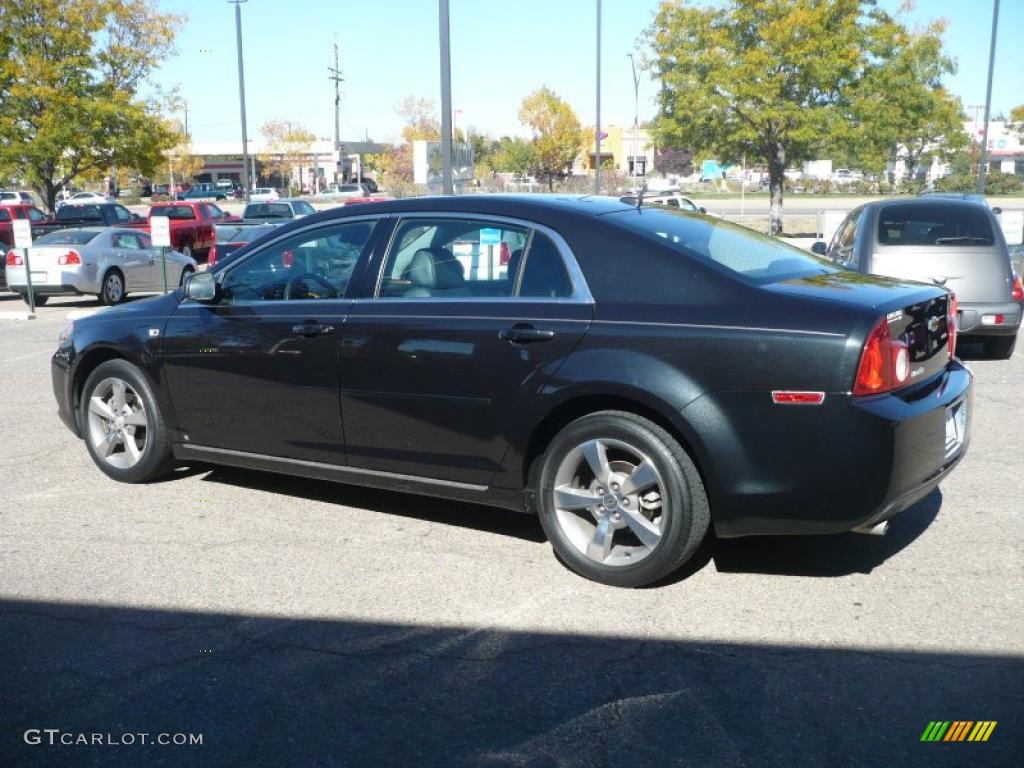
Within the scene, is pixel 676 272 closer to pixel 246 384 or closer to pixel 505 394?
pixel 505 394

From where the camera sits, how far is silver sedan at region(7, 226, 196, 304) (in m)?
18.3

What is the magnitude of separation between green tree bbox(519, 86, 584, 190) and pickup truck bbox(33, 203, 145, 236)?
1310 inches

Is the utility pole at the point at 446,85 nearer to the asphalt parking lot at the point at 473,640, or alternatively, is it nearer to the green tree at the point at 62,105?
the asphalt parking lot at the point at 473,640

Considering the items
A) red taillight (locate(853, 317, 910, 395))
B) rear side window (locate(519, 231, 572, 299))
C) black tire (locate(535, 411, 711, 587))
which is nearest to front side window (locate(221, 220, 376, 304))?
rear side window (locate(519, 231, 572, 299))

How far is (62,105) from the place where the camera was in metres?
30.4

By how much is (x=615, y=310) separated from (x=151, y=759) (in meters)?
2.53

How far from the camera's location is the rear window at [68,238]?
18.7m

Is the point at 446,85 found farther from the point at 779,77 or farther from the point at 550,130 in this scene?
the point at 550,130

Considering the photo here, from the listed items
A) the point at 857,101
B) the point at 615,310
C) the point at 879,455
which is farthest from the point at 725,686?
the point at 857,101

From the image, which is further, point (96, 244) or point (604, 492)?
point (96, 244)

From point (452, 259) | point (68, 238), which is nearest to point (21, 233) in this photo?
point (68, 238)

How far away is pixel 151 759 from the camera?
11.0 ft

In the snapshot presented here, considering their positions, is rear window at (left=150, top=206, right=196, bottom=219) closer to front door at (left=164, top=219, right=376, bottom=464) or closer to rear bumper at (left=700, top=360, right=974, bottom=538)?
front door at (left=164, top=219, right=376, bottom=464)

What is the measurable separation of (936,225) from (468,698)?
8930 mm
